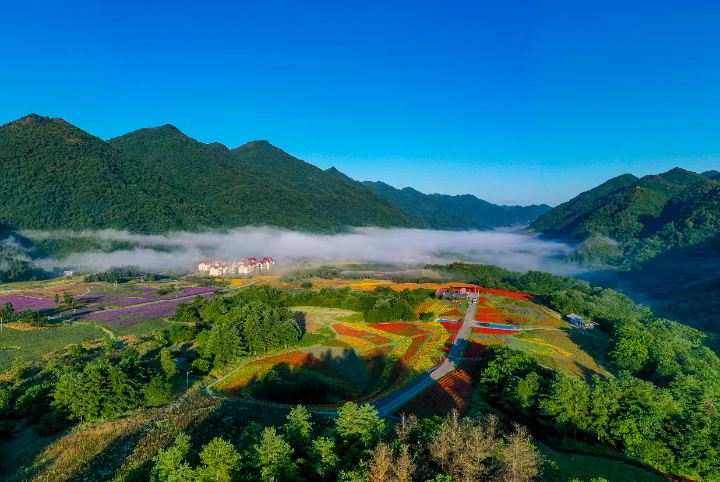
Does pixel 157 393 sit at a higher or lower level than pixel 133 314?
lower

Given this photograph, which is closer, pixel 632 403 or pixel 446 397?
pixel 632 403

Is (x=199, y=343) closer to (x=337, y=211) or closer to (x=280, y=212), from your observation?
(x=280, y=212)

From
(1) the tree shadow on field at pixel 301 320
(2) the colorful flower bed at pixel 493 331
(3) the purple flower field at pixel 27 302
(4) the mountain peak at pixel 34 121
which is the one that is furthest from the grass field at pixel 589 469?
(4) the mountain peak at pixel 34 121

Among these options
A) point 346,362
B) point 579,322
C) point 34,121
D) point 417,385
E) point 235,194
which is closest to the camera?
point 417,385

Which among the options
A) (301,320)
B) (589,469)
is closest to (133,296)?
(301,320)

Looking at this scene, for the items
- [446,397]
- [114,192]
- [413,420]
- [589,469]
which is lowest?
[589,469]

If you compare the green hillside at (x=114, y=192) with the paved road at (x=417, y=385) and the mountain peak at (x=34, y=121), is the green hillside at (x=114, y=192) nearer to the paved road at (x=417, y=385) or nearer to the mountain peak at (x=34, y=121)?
the mountain peak at (x=34, y=121)

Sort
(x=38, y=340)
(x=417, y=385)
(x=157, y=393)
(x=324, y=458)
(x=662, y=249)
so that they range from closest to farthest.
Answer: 1. (x=324, y=458)
2. (x=157, y=393)
3. (x=417, y=385)
4. (x=38, y=340)
5. (x=662, y=249)

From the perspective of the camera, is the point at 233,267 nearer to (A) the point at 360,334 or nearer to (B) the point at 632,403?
(A) the point at 360,334
